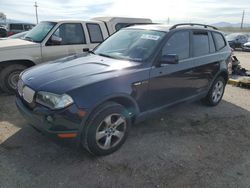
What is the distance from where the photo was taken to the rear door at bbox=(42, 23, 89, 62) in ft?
19.4

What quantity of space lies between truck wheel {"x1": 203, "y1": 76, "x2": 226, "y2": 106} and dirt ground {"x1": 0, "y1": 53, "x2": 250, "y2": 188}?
2.78 ft

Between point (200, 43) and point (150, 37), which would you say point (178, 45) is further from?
point (200, 43)

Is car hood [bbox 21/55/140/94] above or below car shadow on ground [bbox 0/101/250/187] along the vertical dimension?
above

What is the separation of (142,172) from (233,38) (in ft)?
70.5

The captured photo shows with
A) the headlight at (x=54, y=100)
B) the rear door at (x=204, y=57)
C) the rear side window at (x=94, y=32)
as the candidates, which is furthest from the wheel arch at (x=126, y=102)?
the rear side window at (x=94, y=32)

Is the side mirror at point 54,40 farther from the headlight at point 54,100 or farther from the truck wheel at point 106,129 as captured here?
the truck wheel at point 106,129

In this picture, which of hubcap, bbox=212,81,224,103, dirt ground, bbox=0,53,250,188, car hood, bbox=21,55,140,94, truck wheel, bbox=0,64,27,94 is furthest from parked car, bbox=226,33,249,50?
car hood, bbox=21,55,140,94

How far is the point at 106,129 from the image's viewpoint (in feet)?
10.8

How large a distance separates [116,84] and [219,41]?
10.9ft

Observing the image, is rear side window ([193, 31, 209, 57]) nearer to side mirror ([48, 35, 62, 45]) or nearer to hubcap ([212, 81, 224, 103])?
hubcap ([212, 81, 224, 103])

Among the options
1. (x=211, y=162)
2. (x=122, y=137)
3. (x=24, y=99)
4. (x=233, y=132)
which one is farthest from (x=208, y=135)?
(x=24, y=99)

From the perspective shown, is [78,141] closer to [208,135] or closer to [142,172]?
[142,172]

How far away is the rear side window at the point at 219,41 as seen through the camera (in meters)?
5.27

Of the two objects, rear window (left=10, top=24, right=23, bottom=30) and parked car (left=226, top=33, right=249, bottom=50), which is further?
parked car (left=226, top=33, right=249, bottom=50)
